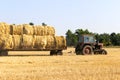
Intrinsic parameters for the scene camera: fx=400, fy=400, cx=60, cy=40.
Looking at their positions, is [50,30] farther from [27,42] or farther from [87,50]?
[87,50]

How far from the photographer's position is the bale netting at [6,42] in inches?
1358

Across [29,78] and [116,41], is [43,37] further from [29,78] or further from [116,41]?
[116,41]

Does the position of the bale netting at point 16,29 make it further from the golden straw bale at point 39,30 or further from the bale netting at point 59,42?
the bale netting at point 59,42

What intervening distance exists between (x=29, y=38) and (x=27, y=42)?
0.40 metres

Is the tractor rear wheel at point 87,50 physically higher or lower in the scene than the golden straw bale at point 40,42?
lower

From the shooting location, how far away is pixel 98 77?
15680 mm

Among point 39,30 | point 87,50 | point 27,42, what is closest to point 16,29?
point 27,42

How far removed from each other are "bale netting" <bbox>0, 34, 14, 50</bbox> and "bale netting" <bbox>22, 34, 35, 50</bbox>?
1141 millimetres

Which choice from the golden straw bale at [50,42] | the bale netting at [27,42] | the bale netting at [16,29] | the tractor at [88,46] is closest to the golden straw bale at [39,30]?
the golden straw bale at [50,42]

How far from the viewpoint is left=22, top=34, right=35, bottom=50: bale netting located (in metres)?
35.5

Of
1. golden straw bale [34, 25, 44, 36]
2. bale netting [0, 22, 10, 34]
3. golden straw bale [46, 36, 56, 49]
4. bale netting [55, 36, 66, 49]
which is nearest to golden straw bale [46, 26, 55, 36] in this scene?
golden straw bale [34, 25, 44, 36]

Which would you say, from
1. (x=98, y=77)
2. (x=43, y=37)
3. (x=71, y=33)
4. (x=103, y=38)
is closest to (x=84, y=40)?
(x=43, y=37)

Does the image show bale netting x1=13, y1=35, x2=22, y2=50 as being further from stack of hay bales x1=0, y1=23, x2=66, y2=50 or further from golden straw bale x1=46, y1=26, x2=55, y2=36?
golden straw bale x1=46, y1=26, x2=55, y2=36

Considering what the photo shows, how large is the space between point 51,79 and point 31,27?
2153 centimetres
